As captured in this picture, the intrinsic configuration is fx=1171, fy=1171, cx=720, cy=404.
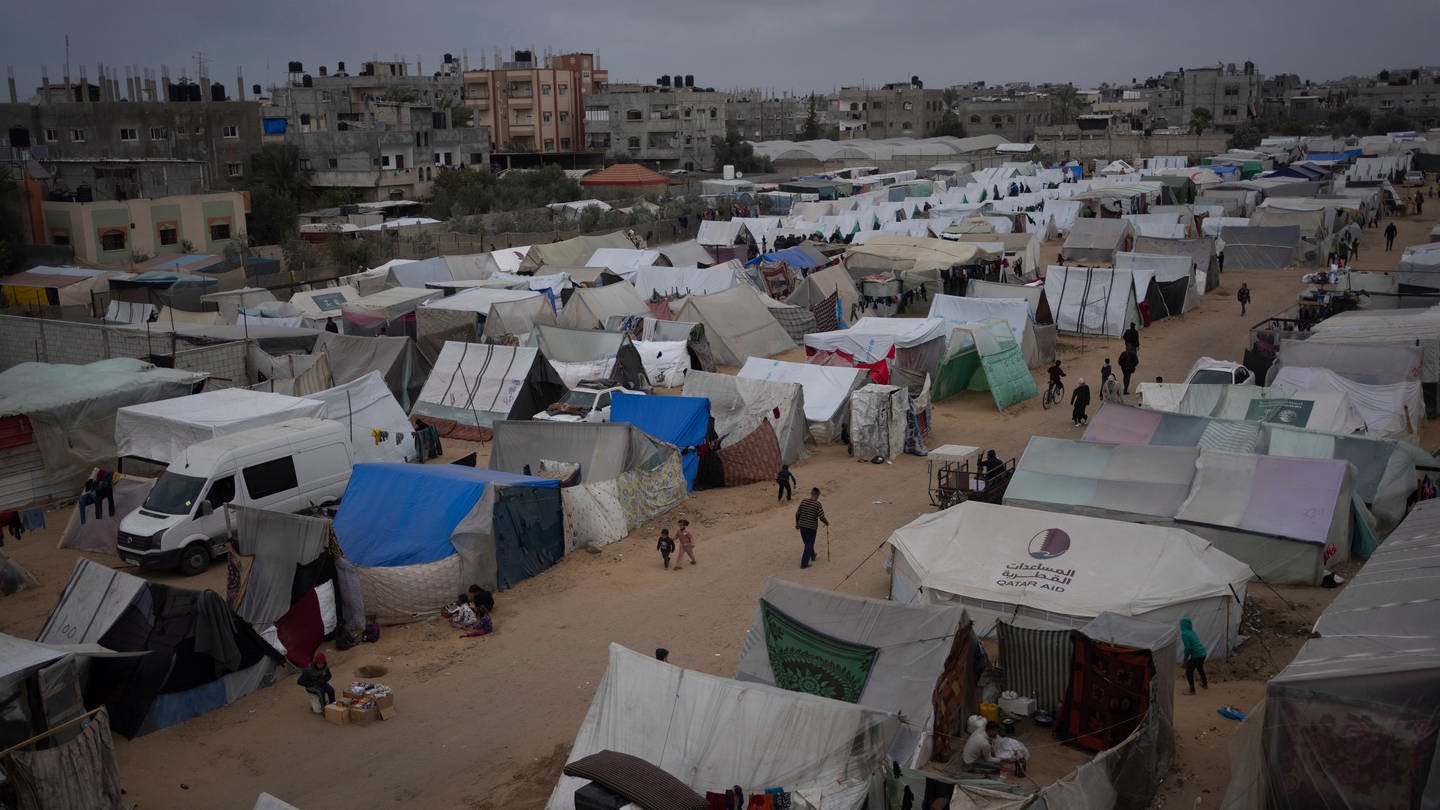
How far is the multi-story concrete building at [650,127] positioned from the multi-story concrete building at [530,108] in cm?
162

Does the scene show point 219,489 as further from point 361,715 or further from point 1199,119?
point 1199,119

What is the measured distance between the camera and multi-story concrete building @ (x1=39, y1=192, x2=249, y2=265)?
34.9 meters

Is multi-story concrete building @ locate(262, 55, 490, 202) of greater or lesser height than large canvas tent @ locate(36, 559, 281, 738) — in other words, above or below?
above

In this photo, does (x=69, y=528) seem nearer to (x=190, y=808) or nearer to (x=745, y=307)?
(x=190, y=808)

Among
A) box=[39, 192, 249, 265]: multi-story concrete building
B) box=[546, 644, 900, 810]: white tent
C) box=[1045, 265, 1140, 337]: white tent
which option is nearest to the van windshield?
box=[546, 644, 900, 810]: white tent

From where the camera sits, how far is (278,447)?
1490 cm

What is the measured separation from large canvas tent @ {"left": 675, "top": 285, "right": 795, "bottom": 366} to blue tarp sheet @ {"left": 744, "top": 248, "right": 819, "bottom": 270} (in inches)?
244

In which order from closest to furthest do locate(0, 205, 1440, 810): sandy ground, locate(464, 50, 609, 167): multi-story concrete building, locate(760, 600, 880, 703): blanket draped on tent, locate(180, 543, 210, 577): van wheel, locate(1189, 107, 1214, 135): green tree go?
locate(0, 205, 1440, 810): sandy ground → locate(760, 600, 880, 703): blanket draped on tent → locate(180, 543, 210, 577): van wheel → locate(464, 50, 609, 167): multi-story concrete building → locate(1189, 107, 1214, 135): green tree

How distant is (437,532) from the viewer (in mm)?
13086

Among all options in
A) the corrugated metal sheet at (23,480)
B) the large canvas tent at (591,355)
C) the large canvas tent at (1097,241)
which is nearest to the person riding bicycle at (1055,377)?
the large canvas tent at (591,355)

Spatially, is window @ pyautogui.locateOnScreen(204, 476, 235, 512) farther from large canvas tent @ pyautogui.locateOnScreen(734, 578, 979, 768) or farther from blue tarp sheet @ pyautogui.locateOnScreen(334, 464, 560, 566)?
large canvas tent @ pyautogui.locateOnScreen(734, 578, 979, 768)

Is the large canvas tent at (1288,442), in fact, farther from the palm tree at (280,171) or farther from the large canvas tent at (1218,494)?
the palm tree at (280,171)

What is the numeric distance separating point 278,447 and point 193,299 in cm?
1580

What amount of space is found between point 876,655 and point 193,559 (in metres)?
8.91
